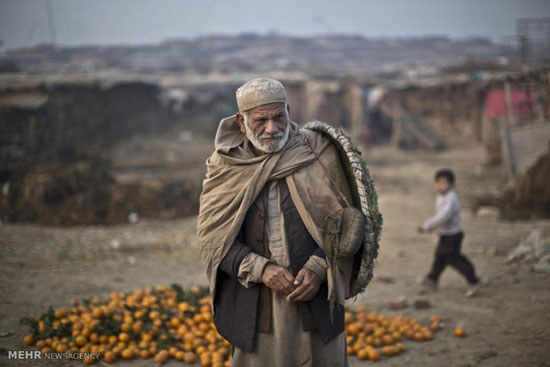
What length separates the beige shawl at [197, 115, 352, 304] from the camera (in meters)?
2.44

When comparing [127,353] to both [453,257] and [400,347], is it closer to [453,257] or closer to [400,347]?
[400,347]

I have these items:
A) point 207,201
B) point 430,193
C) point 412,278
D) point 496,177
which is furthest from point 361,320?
point 496,177

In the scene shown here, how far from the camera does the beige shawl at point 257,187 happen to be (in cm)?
244

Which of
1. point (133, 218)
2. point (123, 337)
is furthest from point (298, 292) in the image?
point (133, 218)

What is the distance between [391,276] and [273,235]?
163 inches

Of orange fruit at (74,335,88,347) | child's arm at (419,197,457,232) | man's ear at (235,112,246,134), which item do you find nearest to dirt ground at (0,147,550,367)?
orange fruit at (74,335,88,347)

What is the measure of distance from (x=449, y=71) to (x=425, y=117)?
334cm

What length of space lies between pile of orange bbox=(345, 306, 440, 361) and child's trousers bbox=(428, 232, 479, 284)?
871mm

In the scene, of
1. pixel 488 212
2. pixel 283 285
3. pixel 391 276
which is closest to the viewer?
pixel 283 285

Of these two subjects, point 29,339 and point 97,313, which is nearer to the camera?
point 29,339

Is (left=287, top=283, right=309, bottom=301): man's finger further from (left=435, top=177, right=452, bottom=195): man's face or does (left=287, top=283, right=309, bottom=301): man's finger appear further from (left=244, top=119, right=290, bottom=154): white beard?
(left=435, top=177, right=452, bottom=195): man's face

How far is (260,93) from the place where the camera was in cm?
238

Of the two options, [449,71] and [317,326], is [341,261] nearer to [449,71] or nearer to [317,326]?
[317,326]

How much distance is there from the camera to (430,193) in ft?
36.9
